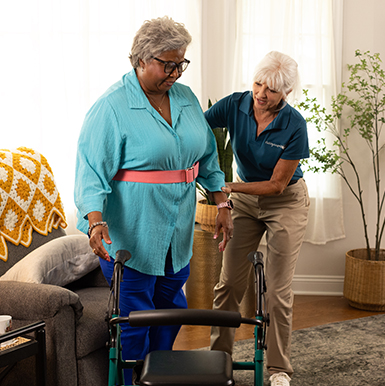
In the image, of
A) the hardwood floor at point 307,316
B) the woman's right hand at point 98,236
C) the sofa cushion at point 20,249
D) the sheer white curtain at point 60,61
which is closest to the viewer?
the woman's right hand at point 98,236

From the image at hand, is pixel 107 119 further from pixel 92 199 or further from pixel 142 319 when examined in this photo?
pixel 142 319

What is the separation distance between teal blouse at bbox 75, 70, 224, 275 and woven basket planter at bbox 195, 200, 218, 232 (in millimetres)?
1031

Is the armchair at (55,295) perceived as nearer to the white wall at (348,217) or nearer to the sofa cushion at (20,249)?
the sofa cushion at (20,249)

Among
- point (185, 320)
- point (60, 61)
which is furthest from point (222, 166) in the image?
point (185, 320)

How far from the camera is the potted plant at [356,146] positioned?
3.18 metres

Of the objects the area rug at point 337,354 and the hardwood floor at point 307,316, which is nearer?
the area rug at point 337,354

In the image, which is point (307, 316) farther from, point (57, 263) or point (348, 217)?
point (57, 263)

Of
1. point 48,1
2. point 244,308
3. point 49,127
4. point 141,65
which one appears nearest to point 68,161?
point 49,127

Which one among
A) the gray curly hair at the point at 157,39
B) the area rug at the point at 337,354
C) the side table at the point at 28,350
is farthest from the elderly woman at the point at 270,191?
the side table at the point at 28,350

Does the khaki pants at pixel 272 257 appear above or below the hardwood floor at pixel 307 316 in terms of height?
above

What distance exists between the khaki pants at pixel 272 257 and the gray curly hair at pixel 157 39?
875 mm

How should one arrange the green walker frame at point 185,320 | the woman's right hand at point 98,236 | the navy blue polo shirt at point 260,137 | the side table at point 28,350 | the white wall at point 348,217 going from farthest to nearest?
the white wall at point 348,217
the navy blue polo shirt at point 260,137
the side table at point 28,350
the woman's right hand at point 98,236
the green walker frame at point 185,320

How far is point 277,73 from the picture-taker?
1.92 meters

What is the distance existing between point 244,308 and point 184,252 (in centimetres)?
142
